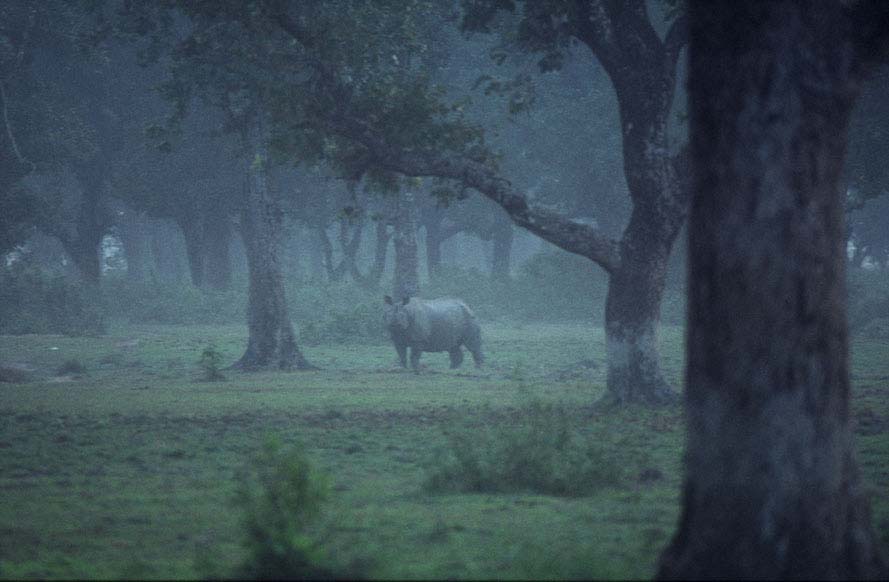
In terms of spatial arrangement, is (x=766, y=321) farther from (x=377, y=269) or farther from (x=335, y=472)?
(x=377, y=269)

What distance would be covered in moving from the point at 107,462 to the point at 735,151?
27.6 ft

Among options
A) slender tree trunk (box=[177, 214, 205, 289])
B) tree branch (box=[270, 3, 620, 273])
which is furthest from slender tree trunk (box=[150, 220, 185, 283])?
tree branch (box=[270, 3, 620, 273])

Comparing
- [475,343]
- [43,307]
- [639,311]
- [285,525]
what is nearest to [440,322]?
[475,343]

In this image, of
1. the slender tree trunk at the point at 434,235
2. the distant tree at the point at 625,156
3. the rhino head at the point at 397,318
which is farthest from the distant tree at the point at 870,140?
the slender tree trunk at the point at 434,235

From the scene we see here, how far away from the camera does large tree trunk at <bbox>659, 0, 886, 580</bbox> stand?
18.6ft

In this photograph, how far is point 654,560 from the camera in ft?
22.6

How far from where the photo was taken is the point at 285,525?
6.17 m

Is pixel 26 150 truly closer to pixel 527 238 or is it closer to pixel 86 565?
pixel 86 565

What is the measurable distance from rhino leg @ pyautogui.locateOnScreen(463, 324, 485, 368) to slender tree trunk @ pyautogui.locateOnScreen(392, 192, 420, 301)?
10017 mm

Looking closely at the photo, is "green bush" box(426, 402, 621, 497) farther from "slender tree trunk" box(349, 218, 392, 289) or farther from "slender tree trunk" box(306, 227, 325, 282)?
"slender tree trunk" box(306, 227, 325, 282)

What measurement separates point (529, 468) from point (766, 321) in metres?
4.54

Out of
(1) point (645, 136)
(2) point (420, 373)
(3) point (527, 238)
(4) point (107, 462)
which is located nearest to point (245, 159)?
(2) point (420, 373)

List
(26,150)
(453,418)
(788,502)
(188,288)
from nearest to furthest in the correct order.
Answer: (788,502), (453,418), (26,150), (188,288)

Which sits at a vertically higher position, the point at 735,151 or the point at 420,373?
the point at 735,151
